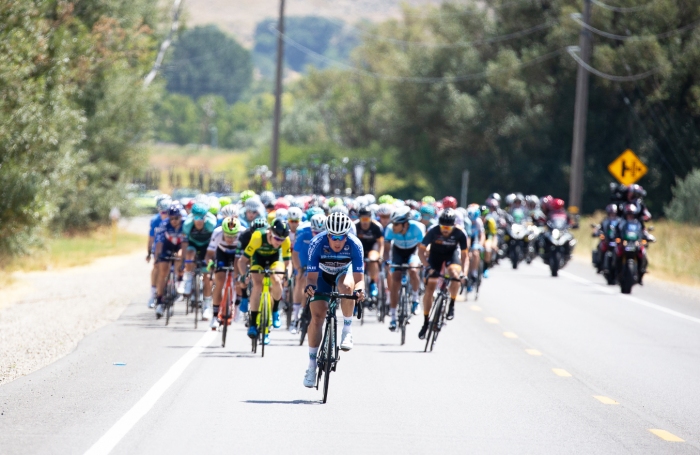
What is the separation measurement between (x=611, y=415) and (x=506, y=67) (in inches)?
2103

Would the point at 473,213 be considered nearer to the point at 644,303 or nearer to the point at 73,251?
the point at 644,303

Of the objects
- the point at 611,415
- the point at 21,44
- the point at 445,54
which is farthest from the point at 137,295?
the point at 445,54

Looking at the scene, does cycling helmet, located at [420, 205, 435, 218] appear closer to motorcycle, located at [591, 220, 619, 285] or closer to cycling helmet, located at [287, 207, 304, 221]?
cycling helmet, located at [287, 207, 304, 221]

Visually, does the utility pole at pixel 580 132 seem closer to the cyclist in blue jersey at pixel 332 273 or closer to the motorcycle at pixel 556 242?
the motorcycle at pixel 556 242

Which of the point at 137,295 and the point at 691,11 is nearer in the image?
the point at 137,295

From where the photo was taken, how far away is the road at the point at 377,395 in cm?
990

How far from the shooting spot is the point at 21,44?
24797 millimetres

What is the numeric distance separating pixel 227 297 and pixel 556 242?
16.2 m

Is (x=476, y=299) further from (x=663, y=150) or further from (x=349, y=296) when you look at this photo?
(x=663, y=150)

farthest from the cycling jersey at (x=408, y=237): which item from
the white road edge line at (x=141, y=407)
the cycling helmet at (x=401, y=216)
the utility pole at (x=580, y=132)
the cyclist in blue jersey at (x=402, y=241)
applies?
the utility pole at (x=580, y=132)

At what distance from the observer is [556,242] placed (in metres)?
31.7

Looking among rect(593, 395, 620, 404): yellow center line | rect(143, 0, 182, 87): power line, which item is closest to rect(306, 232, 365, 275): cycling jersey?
rect(593, 395, 620, 404): yellow center line

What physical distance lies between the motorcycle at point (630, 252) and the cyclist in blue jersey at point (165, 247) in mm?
10869

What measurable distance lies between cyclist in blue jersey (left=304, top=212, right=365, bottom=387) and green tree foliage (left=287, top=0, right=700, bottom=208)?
4218 cm
